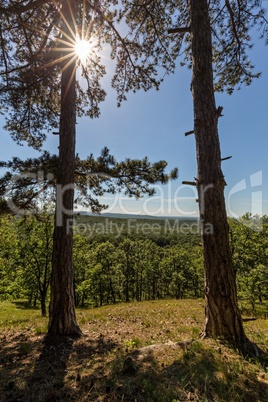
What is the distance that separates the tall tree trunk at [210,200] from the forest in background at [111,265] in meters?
1.31

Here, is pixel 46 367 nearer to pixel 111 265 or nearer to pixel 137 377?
pixel 137 377

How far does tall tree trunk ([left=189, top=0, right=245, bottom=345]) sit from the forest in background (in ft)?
4.31

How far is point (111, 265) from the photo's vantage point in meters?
37.7

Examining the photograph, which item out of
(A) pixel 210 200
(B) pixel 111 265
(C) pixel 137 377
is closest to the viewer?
(C) pixel 137 377

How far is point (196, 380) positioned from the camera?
7.41ft

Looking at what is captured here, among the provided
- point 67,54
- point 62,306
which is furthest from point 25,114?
point 62,306

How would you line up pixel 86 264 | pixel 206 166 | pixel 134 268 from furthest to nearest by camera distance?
pixel 134 268, pixel 86 264, pixel 206 166

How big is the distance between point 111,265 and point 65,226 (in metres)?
34.9

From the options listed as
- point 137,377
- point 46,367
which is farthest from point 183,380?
point 46,367

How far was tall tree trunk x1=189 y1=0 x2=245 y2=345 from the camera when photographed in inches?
139

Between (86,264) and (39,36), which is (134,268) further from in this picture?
(39,36)

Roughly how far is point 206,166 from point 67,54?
4.97 meters

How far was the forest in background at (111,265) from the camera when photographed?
51.2ft

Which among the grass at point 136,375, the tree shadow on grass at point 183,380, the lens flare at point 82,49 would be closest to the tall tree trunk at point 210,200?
the grass at point 136,375
